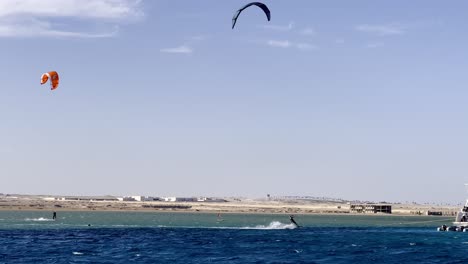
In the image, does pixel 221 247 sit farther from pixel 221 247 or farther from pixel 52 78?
pixel 52 78

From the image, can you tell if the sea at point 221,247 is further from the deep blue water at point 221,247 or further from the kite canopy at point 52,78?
the kite canopy at point 52,78

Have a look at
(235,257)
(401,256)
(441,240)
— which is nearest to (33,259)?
(235,257)

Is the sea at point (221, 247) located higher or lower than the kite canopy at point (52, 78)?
lower

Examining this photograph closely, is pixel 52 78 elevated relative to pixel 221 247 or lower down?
elevated

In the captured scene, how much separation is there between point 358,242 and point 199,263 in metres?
32.2

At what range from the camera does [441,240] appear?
105m

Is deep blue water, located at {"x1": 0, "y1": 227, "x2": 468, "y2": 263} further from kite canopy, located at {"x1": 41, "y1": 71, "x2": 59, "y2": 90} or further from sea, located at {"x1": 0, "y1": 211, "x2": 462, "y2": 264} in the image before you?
kite canopy, located at {"x1": 41, "y1": 71, "x2": 59, "y2": 90}

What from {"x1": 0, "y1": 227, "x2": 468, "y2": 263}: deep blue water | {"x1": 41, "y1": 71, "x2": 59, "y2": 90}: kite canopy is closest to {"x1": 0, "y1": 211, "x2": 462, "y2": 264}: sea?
{"x1": 0, "y1": 227, "x2": 468, "y2": 263}: deep blue water

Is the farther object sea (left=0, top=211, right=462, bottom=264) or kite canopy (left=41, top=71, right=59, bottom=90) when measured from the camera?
kite canopy (left=41, top=71, right=59, bottom=90)

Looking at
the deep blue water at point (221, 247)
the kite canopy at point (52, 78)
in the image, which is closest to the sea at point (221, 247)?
the deep blue water at point (221, 247)

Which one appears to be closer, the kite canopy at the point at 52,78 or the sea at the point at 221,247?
the sea at the point at 221,247

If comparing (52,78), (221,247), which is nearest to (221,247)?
(221,247)

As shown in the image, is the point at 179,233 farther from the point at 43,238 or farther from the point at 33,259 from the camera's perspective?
the point at 33,259

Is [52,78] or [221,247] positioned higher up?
[52,78]
